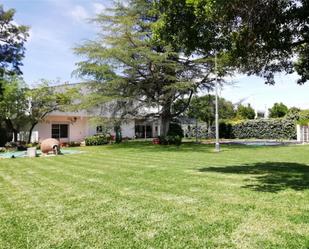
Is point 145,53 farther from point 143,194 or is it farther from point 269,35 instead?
point 143,194

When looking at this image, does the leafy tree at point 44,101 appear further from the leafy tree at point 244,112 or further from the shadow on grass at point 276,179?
the leafy tree at point 244,112

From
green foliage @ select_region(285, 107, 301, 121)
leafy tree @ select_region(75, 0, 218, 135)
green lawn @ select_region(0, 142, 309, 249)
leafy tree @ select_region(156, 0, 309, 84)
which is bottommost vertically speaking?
green lawn @ select_region(0, 142, 309, 249)

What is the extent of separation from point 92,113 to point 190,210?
25803mm

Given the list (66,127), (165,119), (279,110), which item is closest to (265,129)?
(279,110)

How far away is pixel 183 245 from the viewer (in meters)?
5.05

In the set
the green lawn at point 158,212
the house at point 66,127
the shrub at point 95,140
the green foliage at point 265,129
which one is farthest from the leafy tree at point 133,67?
the green lawn at point 158,212

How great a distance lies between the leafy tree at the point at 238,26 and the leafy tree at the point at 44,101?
23.7 meters

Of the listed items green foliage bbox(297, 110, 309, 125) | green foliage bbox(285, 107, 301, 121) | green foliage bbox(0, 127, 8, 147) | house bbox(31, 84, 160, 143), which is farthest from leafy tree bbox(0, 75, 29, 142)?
green foliage bbox(285, 107, 301, 121)

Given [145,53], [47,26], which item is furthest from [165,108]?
[47,26]

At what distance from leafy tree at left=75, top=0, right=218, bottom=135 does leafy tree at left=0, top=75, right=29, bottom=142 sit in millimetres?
5522

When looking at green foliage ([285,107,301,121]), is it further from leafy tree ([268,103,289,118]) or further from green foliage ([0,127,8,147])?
green foliage ([0,127,8,147])

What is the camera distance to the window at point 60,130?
126ft

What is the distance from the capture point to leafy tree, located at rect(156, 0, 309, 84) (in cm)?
1029

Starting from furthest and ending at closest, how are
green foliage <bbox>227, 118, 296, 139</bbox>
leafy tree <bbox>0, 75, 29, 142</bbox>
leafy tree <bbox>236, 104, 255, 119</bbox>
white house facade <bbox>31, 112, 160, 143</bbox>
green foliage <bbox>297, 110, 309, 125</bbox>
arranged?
1. leafy tree <bbox>236, 104, 255, 119</bbox>
2. green foliage <bbox>227, 118, 296, 139</bbox>
3. white house facade <bbox>31, 112, 160, 143</bbox>
4. green foliage <bbox>297, 110, 309, 125</bbox>
5. leafy tree <bbox>0, 75, 29, 142</bbox>
